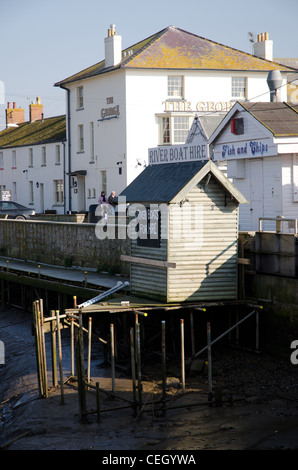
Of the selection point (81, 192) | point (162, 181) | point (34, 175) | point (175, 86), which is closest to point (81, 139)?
point (81, 192)

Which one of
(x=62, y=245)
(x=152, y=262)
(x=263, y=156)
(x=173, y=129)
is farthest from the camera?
(x=173, y=129)

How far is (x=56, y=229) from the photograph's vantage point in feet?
86.9

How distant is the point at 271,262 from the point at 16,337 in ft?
30.4

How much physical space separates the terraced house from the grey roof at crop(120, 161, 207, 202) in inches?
1200

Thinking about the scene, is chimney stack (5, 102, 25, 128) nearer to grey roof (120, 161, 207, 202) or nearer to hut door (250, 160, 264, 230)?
hut door (250, 160, 264, 230)

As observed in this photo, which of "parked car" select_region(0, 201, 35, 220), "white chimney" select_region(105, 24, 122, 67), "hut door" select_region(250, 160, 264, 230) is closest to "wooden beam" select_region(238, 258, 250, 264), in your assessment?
"hut door" select_region(250, 160, 264, 230)

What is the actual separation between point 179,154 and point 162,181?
82 centimetres

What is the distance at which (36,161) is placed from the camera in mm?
51875

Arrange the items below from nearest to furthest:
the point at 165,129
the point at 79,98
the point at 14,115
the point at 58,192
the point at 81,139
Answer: the point at 165,129 < the point at 81,139 < the point at 79,98 < the point at 58,192 < the point at 14,115

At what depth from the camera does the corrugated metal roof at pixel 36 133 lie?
166ft

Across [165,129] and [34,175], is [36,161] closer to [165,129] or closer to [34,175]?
[34,175]

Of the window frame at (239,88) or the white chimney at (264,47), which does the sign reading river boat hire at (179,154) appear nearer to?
the window frame at (239,88)
